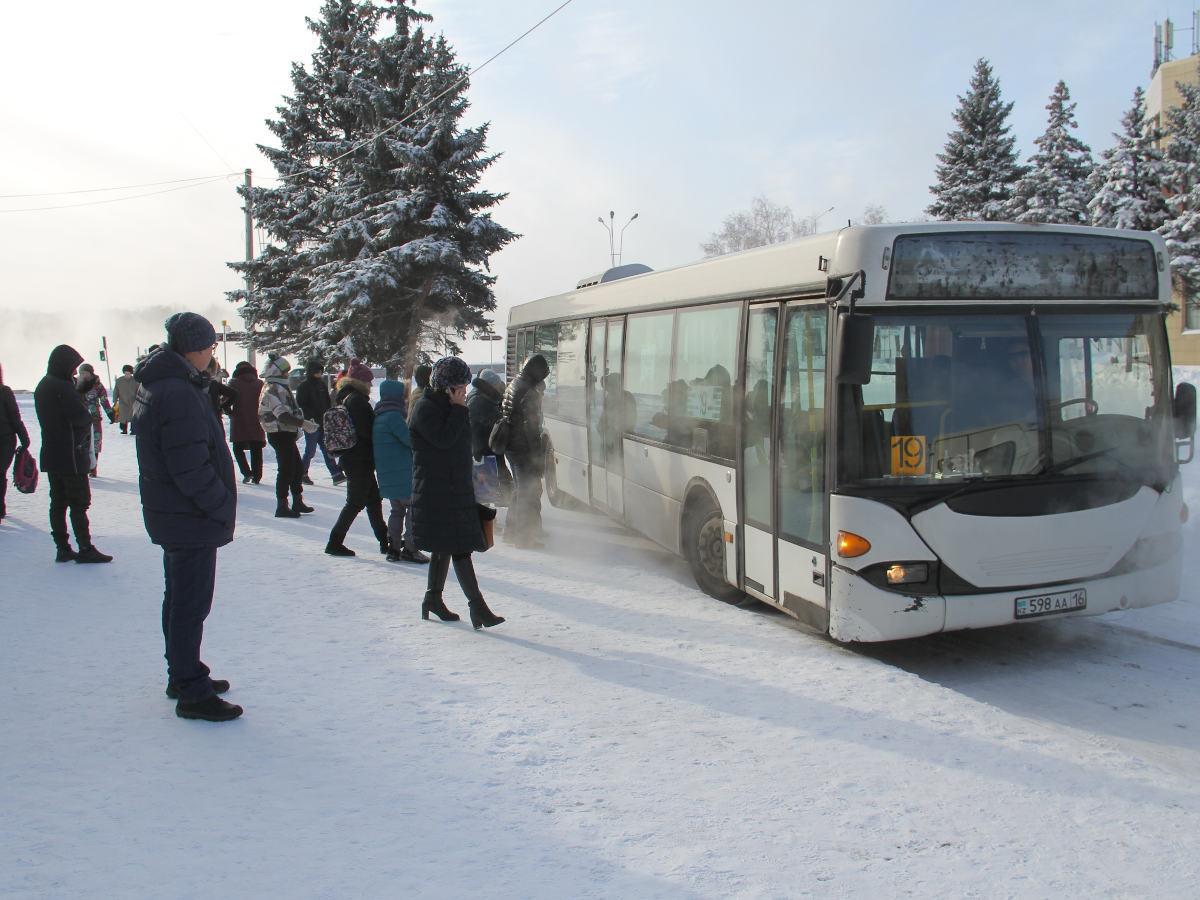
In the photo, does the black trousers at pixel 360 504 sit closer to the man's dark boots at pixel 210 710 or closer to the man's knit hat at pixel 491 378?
the man's knit hat at pixel 491 378

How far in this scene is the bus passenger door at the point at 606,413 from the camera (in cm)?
1035

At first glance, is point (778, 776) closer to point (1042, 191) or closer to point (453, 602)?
point (453, 602)

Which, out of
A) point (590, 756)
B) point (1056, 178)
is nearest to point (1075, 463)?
point (590, 756)

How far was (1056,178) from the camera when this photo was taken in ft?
131

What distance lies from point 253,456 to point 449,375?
33.0 feet

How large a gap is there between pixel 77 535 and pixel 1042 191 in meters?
40.6

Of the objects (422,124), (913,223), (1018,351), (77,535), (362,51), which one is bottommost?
(77,535)

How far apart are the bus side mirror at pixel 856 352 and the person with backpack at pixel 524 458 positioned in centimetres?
488

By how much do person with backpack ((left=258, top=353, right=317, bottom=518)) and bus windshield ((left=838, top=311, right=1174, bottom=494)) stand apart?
308 inches

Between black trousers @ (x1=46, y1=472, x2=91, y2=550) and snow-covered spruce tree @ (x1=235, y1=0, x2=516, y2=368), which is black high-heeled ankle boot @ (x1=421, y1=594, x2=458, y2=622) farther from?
snow-covered spruce tree @ (x1=235, y1=0, x2=516, y2=368)

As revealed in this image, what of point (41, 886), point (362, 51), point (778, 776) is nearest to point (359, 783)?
point (41, 886)

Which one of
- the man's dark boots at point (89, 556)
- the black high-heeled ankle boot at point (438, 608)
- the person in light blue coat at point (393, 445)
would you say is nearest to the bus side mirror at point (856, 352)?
the black high-heeled ankle boot at point (438, 608)

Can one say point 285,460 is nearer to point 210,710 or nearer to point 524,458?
point 524,458

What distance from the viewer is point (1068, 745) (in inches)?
190
